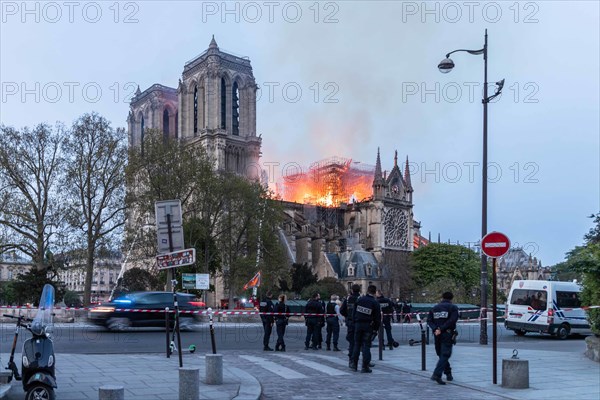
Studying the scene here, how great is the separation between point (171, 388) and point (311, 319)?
8455mm

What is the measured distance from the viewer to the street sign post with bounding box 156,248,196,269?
1226cm

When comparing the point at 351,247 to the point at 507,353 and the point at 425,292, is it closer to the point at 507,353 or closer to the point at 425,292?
the point at 425,292

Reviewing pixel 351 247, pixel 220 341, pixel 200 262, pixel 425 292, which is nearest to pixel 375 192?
pixel 351 247

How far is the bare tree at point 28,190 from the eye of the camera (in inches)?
1578

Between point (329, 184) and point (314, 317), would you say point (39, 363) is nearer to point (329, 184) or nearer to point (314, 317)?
point (314, 317)

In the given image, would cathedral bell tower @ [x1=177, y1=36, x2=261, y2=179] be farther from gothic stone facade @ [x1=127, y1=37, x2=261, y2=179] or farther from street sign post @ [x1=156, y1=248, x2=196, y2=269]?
street sign post @ [x1=156, y1=248, x2=196, y2=269]

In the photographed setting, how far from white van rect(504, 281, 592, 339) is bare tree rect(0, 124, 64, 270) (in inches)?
1092

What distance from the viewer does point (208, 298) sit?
78125 mm

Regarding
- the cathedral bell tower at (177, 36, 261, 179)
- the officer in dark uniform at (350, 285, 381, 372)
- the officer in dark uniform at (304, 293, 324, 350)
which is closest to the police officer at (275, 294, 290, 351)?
the officer in dark uniform at (304, 293, 324, 350)

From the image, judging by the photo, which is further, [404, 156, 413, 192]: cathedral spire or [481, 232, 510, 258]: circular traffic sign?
[404, 156, 413, 192]: cathedral spire

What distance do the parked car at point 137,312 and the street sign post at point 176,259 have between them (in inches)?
445

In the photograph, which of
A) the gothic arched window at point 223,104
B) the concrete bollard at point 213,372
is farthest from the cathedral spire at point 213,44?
the concrete bollard at point 213,372

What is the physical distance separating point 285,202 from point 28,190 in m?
57.1

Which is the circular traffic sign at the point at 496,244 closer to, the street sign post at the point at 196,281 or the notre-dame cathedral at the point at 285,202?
the street sign post at the point at 196,281
